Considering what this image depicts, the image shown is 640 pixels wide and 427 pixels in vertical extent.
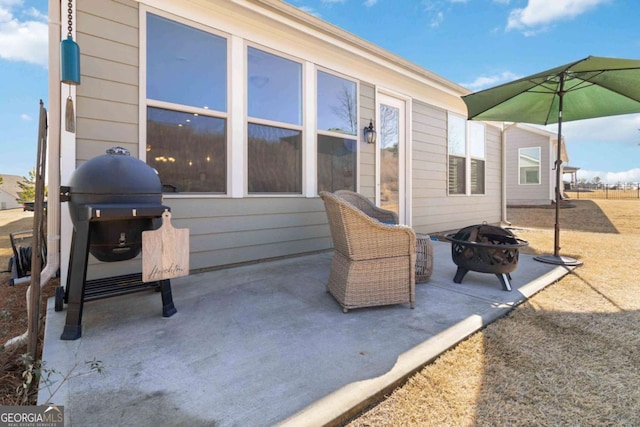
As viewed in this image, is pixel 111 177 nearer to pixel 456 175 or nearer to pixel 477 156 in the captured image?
pixel 456 175

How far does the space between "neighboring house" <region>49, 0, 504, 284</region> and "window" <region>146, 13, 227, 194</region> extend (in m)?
0.01

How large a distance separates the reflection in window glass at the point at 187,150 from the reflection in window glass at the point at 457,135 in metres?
5.07

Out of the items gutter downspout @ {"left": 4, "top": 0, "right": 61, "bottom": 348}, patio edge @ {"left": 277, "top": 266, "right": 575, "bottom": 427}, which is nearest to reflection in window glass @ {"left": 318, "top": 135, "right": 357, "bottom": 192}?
patio edge @ {"left": 277, "top": 266, "right": 575, "bottom": 427}

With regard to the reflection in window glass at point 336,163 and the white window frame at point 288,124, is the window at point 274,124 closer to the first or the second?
the white window frame at point 288,124

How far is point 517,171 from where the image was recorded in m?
14.3

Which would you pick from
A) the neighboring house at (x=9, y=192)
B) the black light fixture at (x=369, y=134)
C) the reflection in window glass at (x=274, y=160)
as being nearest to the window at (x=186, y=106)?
the reflection in window glass at (x=274, y=160)

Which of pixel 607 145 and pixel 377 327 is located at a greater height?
pixel 607 145

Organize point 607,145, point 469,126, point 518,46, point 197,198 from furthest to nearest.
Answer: point 607,145
point 518,46
point 469,126
point 197,198

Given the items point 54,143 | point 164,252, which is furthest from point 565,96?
point 54,143

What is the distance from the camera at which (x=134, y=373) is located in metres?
1.59

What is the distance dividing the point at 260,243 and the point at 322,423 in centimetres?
274

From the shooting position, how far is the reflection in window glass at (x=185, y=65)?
3096mm

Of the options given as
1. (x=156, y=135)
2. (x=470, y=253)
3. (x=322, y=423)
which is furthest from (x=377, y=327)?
(x=156, y=135)

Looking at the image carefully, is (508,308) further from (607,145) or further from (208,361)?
(607,145)
